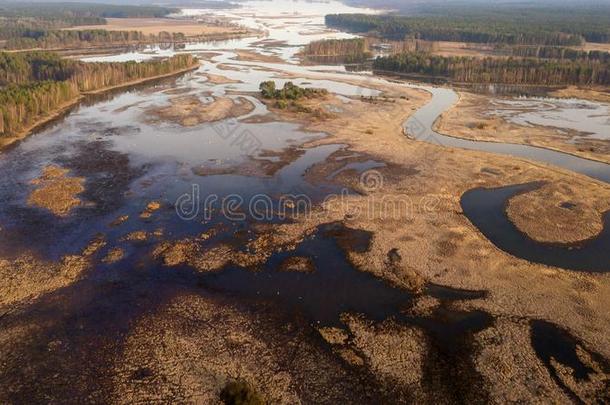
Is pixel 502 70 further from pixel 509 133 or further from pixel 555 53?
pixel 509 133

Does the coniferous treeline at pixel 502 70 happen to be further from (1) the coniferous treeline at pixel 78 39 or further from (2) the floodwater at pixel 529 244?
(1) the coniferous treeline at pixel 78 39

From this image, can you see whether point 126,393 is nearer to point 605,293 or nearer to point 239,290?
point 239,290

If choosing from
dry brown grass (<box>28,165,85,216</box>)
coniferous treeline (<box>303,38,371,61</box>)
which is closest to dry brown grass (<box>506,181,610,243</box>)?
dry brown grass (<box>28,165,85,216</box>)

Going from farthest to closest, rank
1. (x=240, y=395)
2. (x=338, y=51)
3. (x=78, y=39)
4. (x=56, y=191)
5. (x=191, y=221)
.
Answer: (x=78, y=39)
(x=338, y=51)
(x=56, y=191)
(x=191, y=221)
(x=240, y=395)

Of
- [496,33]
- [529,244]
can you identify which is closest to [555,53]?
[496,33]

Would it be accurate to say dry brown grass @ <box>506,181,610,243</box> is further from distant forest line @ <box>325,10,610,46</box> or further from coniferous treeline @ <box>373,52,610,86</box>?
distant forest line @ <box>325,10,610,46</box>

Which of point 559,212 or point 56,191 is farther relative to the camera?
point 56,191
